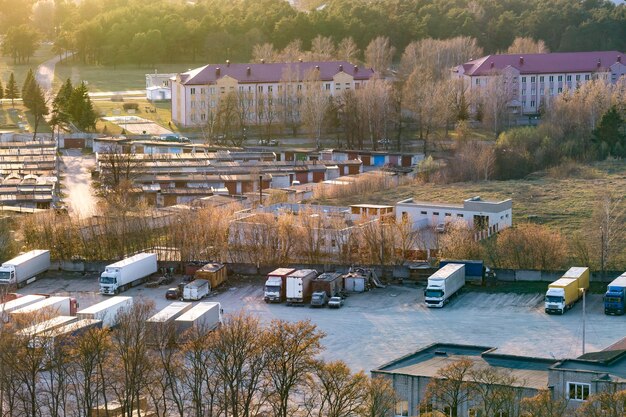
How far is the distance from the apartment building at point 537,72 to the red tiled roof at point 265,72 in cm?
344

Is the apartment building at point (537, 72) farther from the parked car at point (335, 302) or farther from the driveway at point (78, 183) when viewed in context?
the parked car at point (335, 302)

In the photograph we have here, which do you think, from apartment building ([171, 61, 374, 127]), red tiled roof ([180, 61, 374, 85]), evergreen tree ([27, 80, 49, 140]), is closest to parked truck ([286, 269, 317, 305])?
apartment building ([171, 61, 374, 127])

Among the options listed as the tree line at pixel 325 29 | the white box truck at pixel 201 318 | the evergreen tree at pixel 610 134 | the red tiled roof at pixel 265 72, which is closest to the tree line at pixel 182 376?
the white box truck at pixel 201 318

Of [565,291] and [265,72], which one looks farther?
[265,72]

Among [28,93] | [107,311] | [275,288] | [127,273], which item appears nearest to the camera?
[107,311]

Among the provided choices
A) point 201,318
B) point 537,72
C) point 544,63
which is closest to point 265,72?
point 537,72

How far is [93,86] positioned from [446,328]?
32.9 metres

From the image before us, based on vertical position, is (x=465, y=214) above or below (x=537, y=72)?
below

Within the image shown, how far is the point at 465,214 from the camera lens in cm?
2545

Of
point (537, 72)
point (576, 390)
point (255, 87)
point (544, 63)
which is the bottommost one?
point (576, 390)

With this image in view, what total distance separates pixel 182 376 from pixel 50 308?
165 inches

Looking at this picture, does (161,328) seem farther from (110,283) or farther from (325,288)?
(110,283)

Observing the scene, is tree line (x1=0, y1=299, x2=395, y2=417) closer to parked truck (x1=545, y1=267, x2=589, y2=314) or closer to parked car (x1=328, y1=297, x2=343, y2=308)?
parked car (x1=328, y1=297, x2=343, y2=308)

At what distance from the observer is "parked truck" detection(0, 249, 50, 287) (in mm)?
22219
